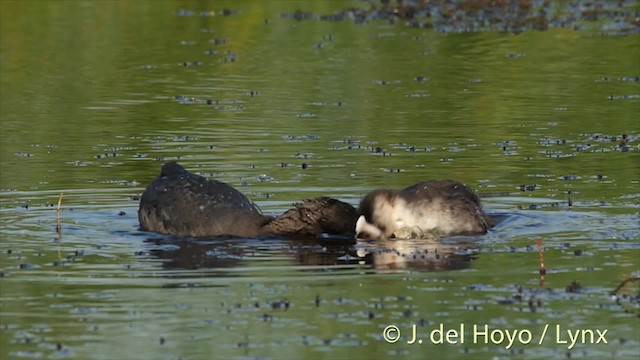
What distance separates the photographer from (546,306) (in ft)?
32.3

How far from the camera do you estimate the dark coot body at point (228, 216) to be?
12.8 meters

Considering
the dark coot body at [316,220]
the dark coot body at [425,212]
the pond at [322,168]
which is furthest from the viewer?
the dark coot body at [316,220]

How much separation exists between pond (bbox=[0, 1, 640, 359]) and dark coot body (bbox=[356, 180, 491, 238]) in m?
0.21

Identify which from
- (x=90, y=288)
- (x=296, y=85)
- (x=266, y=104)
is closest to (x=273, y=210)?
(x=90, y=288)

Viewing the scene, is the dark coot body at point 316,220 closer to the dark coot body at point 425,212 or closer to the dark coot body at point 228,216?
the dark coot body at point 228,216

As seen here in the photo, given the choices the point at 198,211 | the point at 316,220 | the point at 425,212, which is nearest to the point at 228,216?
the point at 198,211

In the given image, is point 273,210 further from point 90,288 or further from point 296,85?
point 296,85

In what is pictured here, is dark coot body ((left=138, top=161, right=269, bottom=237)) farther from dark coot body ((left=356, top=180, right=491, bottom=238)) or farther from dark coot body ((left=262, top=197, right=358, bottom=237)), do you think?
dark coot body ((left=356, top=180, right=491, bottom=238))

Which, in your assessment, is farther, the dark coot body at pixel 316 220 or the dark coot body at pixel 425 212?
the dark coot body at pixel 316 220

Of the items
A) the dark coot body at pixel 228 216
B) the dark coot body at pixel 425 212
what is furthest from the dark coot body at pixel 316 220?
the dark coot body at pixel 425 212

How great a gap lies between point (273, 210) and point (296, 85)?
8443 millimetres

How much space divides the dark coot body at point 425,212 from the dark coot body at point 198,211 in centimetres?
96

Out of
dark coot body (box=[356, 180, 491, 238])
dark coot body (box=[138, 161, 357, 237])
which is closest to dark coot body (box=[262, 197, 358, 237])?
dark coot body (box=[138, 161, 357, 237])

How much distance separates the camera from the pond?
9453 mm
